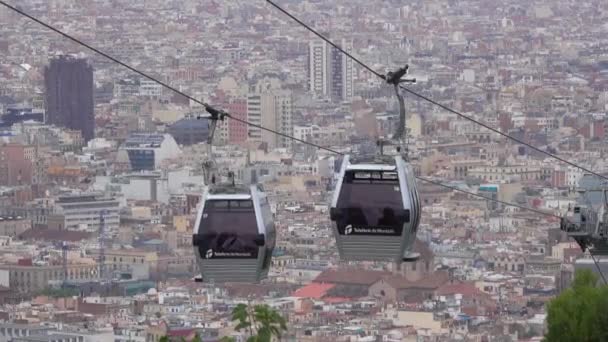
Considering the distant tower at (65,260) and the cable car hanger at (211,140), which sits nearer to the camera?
the cable car hanger at (211,140)

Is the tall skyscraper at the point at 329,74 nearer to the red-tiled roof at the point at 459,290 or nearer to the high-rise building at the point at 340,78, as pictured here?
the high-rise building at the point at 340,78

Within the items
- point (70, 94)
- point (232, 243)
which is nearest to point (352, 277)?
point (70, 94)

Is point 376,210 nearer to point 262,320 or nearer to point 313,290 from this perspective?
point 262,320

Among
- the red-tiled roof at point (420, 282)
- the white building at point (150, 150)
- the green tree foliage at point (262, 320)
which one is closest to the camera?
the green tree foliage at point (262, 320)

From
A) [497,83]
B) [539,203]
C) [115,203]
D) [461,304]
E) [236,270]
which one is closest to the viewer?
[236,270]

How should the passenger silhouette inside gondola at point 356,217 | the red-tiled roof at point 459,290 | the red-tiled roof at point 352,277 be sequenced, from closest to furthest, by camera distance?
the passenger silhouette inside gondola at point 356,217 → the red-tiled roof at point 459,290 → the red-tiled roof at point 352,277

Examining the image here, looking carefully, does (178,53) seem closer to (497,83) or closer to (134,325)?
(497,83)

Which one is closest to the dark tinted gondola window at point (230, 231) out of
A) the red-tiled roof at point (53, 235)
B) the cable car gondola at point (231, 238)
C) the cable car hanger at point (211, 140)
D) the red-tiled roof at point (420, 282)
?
the cable car gondola at point (231, 238)

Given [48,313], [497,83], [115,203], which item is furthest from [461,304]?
[497,83]
